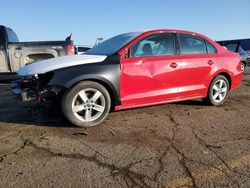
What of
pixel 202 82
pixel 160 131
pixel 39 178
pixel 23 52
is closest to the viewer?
pixel 39 178

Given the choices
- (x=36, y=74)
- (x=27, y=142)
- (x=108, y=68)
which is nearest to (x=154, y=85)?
(x=108, y=68)

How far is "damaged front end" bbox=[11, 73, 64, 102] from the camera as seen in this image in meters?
4.63

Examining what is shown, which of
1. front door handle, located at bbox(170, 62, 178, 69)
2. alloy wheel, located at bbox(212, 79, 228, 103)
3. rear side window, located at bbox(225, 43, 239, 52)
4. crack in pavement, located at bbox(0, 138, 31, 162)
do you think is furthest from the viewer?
rear side window, located at bbox(225, 43, 239, 52)

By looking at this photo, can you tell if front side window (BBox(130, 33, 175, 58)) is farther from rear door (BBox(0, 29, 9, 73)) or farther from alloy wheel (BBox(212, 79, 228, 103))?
rear door (BBox(0, 29, 9, 73))

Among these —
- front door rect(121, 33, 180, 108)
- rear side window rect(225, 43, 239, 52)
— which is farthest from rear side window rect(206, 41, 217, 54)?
rear side window rect(225, 43, 239, 52)

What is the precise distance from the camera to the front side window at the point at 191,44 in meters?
5.86

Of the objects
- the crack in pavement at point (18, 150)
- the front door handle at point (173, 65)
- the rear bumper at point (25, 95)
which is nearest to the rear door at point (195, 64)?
the front door handle at point (173, 65)

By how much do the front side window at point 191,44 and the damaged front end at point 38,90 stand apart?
2567mm

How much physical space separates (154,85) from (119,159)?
2.13 meters

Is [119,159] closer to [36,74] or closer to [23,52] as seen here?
[36,74]

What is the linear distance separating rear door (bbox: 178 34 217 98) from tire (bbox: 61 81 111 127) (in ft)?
5.49

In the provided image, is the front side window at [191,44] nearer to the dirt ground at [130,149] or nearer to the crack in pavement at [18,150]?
the dirt ground at [130,149]

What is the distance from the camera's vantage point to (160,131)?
15.2ft

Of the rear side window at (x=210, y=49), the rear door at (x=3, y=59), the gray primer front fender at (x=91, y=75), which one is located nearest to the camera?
the gray primer front fender at (x=91, y=75)
